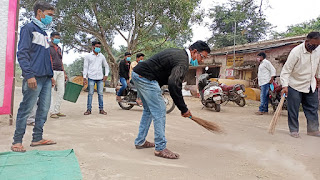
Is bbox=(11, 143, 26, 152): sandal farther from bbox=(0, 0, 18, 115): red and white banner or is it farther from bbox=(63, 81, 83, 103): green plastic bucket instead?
bbox=(63, 81, 83, 103): green plastic bucket

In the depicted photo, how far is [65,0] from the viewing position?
12297mm

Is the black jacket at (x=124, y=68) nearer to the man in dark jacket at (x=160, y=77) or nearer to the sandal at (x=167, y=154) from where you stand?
the man in dark jacket at (x=160, y=77)

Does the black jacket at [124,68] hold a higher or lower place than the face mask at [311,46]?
lower

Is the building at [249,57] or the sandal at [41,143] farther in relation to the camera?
the building at [249,57]

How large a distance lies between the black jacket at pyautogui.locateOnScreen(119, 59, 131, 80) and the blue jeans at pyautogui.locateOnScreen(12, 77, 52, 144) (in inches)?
145

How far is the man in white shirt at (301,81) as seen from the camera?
410 cm

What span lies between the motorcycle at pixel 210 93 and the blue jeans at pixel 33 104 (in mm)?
5376

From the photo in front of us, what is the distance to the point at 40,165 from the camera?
2338mm

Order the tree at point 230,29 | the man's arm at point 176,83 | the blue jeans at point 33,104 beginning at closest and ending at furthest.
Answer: the man's arm at point 176,83, the blue jeans at point 33,104, the tree at point 230,29

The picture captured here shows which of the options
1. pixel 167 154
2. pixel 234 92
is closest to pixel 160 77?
pixel 167 154

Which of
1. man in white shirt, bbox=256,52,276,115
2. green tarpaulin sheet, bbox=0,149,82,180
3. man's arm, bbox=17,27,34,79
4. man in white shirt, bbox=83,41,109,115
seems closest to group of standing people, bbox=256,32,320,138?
man in white shirt, bbox=256,52,276,115

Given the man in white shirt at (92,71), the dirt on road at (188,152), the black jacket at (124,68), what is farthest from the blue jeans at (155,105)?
the black jacket at (124,68)

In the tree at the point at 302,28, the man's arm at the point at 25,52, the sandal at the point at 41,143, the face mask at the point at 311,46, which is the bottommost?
the sandal at the point at 41,143

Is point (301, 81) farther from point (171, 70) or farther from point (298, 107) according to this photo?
point (171, 70)
